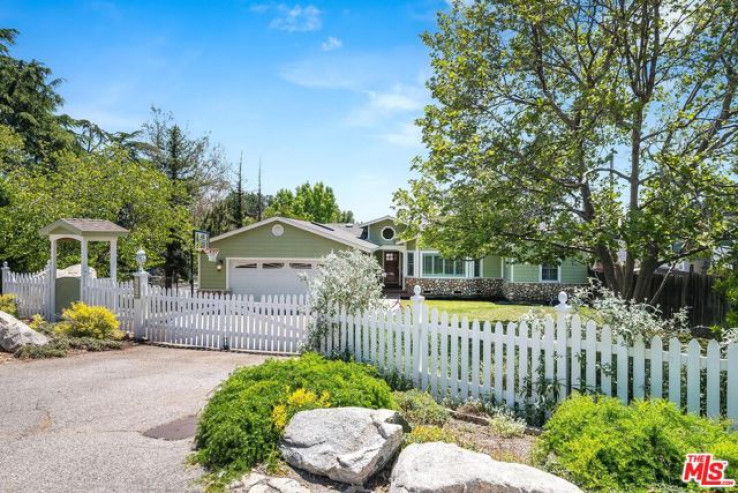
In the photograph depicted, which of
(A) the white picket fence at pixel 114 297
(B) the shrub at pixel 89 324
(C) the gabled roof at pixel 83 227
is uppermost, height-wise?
(C) the gabled roof at pixel 83 227

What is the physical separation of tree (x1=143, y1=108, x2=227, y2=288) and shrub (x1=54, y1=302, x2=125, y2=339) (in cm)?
1207

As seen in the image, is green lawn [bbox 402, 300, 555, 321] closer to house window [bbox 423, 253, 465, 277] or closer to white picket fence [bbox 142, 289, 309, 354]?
house window [bbox 423, 253, 465, 277]

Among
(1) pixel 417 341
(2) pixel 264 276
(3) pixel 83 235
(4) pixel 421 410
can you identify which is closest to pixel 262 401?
(4) pixel 421 410

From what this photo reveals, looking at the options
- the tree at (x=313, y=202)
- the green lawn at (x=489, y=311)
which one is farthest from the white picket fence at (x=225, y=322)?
the tree at (x=313, y=202)

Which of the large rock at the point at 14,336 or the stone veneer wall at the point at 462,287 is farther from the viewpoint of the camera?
the stone veneer wall at the point at 462,287

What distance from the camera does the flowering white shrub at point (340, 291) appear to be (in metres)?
7.43

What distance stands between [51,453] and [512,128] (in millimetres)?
8875

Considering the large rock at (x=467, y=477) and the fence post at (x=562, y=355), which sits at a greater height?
the fence post at (x=562, y=355)

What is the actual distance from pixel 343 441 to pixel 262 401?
38.6 inches

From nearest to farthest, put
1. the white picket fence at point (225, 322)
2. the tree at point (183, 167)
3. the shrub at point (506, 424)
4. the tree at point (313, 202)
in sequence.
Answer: the shrub at point (506, 424), the white picket fence at point (225, 322), the tree at point (183, 167), the tree at point (313, 202)

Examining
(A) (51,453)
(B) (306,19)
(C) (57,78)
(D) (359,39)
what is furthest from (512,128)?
(C) (57,78)

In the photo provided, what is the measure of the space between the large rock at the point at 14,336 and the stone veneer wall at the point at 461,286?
16.5 metres

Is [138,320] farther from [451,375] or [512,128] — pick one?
[512,128]

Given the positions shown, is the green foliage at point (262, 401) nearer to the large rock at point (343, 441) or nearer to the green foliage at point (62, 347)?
the large rock at point (343, 441)
